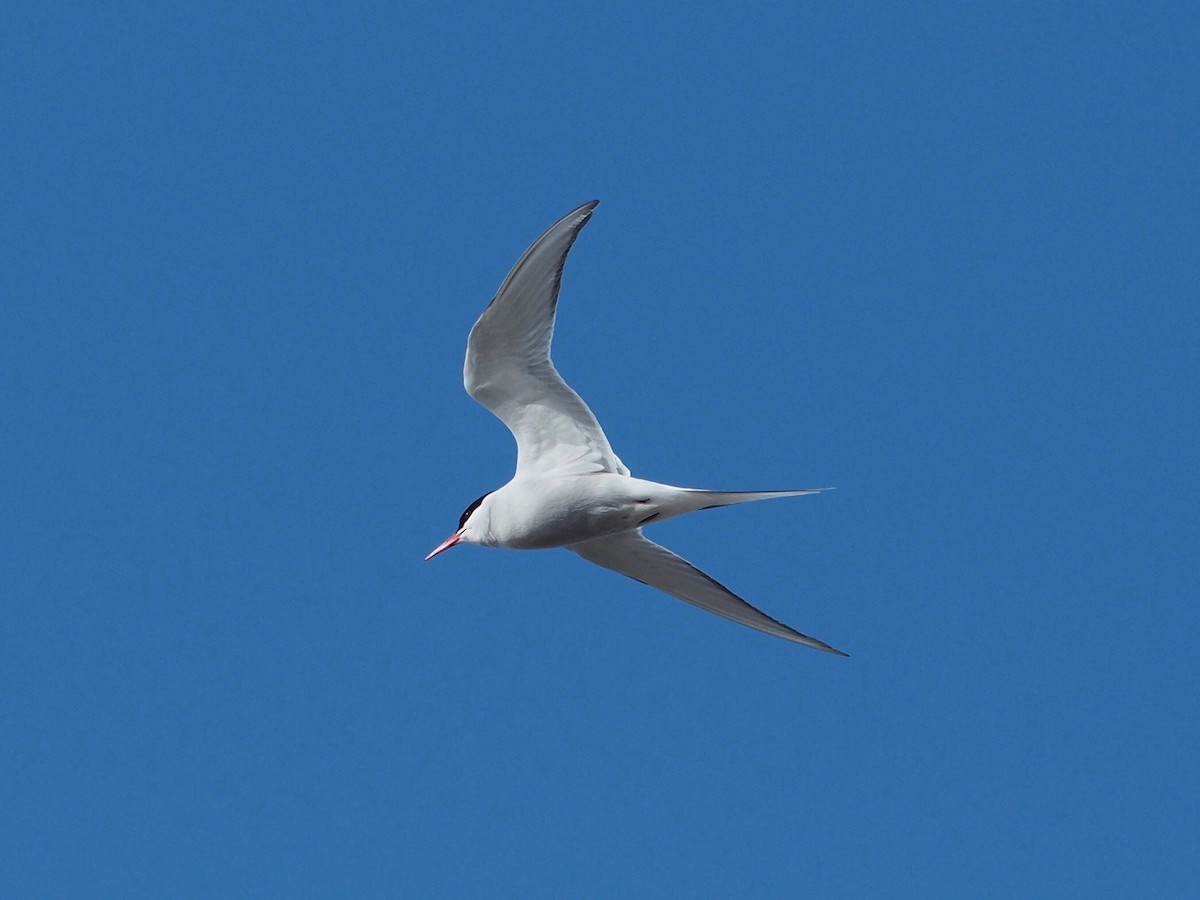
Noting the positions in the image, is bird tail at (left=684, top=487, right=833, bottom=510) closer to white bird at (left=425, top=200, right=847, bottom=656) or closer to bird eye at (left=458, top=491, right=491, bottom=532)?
white bird at (left=425, top=200, right=847, bottom=656)

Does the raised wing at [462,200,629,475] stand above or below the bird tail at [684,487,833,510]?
above

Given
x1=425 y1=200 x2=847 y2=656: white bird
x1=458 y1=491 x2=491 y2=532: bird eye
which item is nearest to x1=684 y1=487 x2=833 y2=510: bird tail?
x1=425 y1=200 x2=847 y2=656: white bird

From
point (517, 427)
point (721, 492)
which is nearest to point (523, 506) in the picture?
point (517, 427)

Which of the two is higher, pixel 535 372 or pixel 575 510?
pixel 535 372

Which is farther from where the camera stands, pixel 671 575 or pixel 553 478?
pixel 671 575

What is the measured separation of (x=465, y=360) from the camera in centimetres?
936

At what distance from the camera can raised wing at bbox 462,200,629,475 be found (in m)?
8.81

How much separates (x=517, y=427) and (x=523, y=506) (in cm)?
52

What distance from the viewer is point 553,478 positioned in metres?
9.54

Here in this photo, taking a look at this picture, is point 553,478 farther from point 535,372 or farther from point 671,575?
point 671,575

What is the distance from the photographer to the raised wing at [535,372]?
→ 8.81 metres

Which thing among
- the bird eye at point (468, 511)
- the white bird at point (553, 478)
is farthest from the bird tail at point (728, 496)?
the bird eye at point (468, 511)

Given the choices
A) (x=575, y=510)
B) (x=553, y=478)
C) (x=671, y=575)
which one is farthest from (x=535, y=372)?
(x=671, y=575)

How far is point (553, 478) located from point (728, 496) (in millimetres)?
1246
